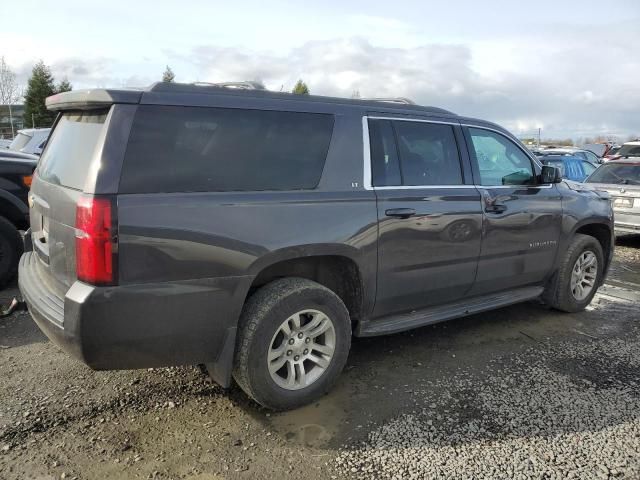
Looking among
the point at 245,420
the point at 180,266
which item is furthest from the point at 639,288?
the point at 180,266

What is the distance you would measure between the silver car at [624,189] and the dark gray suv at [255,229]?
17.3ft

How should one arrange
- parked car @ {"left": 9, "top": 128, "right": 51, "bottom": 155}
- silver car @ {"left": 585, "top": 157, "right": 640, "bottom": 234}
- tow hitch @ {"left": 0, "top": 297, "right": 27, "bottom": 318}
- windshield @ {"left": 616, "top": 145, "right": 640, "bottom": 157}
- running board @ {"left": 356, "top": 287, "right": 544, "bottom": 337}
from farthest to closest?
1. windshield @ {"left": 616, "top": 145, "right": 640, "bottom": 157}
2. parked car @ {"left": 9, "top": 128, "right": 51, "bottom": 155}
3. silver car @ {"left": 585, "top": 157, "right": 640, "bottom": 234}
4. tow hitch @ {"left": 0, "top": 297, "right": 27, "bottom": 318}
5. running board @ {"left": 356, "top": 287, "right": 544, "bottom": 337}

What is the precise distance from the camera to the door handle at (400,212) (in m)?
3.62

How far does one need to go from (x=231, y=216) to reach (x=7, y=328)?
293 centimetres

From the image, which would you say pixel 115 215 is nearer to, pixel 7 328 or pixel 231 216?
pixel 231 216

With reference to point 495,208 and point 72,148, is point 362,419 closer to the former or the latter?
point 495,208

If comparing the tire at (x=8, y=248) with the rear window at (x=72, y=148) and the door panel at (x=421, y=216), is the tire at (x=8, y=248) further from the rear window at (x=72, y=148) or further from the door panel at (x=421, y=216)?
the door panel at (x=421, y=216)

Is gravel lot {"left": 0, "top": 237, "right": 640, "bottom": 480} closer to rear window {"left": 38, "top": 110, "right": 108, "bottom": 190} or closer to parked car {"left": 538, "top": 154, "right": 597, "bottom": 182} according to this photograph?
rear window {"left": 38, "top": 110, "right": 108, "bottom": 190}

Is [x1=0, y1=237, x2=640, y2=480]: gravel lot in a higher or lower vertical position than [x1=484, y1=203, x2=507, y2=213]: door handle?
lower

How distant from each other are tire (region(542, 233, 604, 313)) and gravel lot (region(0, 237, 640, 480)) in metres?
0.74

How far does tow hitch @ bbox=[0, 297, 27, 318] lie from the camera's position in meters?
4.73

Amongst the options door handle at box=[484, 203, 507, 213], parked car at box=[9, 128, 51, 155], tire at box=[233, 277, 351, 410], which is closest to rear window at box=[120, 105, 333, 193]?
tire at box=[233, 277, 351, 410]

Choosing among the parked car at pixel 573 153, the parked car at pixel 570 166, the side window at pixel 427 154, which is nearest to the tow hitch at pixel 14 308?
the side window at pixel 427 154

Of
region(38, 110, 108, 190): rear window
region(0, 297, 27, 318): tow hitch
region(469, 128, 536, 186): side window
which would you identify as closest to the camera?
region(38, 110, 108, 190): rear window
